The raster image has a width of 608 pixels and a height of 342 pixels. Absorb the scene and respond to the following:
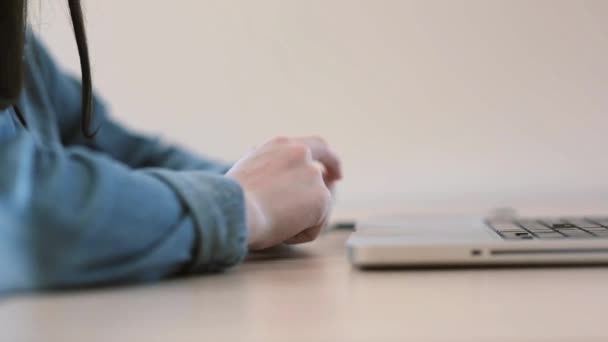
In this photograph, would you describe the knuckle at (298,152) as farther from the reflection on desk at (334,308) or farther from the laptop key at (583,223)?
the laptop key at (583,223)

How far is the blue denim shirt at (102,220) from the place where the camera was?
1.28 ft

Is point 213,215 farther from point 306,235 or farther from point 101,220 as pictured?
point 306,235

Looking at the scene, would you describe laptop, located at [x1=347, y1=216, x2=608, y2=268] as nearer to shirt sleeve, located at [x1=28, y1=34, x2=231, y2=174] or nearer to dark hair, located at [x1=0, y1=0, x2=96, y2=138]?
dark hair, located at [x1=0, y1=0, x2=96, y2=138]

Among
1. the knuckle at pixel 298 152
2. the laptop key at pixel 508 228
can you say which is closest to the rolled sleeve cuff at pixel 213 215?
the knuckle at pixel 298 152

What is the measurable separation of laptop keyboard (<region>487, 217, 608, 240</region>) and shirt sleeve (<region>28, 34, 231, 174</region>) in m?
0.59

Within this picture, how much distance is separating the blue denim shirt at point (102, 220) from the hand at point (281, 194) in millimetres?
45

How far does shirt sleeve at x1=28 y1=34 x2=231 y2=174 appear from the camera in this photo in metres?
1.13

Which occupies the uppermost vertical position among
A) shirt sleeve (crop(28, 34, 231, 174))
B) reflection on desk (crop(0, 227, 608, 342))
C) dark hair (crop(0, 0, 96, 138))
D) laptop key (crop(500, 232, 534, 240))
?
dark hair (crop(0, 0, 96, 138))

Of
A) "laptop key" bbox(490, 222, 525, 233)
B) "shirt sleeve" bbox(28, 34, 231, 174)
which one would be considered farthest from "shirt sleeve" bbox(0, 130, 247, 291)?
"shirt sleeve" bbox(28, 34, 231, 174)

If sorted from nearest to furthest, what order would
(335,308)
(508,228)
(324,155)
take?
(335,308) → (508,228) → (324,155)

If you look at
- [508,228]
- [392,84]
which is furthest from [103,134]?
[508,228]

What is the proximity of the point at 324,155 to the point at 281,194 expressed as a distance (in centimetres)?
25

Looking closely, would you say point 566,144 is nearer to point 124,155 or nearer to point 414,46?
point 414,46

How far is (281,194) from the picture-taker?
1.81 ft
